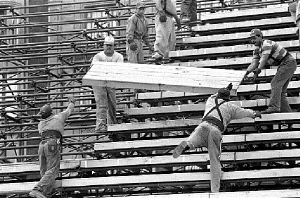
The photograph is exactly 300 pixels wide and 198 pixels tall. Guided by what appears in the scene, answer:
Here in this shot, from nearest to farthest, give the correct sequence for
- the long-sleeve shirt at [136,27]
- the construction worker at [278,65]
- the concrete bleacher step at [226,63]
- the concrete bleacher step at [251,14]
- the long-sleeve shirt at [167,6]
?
the construction worker at [278,65] → the concrete bleacher step at [226,63] → the long-sleeve shirt at [136,27] → the long-sleeve shirt at [167,6] → the concrete bleacher step at [251,14]

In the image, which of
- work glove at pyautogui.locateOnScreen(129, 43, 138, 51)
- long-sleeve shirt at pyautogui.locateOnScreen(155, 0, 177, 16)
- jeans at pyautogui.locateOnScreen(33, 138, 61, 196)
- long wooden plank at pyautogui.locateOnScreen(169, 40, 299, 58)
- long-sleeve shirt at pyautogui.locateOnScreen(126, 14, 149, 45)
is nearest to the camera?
jeans at pyautogui.locateOnScreen(33, 138, 61, 196)

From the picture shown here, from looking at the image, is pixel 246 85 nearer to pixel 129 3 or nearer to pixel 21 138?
pixel 21 138

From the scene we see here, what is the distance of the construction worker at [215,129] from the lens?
60.7 ft

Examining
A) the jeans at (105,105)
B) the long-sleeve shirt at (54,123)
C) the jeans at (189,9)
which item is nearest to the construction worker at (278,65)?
the jeans at (105,105)

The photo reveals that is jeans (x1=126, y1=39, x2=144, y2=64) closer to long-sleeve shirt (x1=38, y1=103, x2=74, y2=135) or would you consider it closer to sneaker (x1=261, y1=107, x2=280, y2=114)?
long-sleeve shirt (x1=38, y1=103, x2=74, y2=135)

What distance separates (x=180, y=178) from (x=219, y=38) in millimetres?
4869

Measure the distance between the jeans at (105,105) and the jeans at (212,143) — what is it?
2.79m

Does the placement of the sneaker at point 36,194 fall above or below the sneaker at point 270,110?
below

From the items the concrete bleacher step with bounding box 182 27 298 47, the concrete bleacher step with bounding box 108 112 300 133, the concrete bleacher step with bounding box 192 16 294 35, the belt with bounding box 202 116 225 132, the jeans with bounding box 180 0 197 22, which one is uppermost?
the jeans with bounding box 180 0 197 22

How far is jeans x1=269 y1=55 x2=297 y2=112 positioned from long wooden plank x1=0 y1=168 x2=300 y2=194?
Result: 167cm

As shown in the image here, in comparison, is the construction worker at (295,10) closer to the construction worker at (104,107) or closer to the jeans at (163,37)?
the jeans at (163,37)

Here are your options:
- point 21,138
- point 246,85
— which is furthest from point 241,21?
point 21,138

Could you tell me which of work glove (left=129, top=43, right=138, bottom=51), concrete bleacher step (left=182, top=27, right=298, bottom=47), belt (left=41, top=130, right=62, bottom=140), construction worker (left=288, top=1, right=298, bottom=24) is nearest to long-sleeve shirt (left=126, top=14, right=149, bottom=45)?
work glove (left=129, top=43, right=138, bottom=51)

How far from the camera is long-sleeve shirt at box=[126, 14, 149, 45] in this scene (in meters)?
22.8
